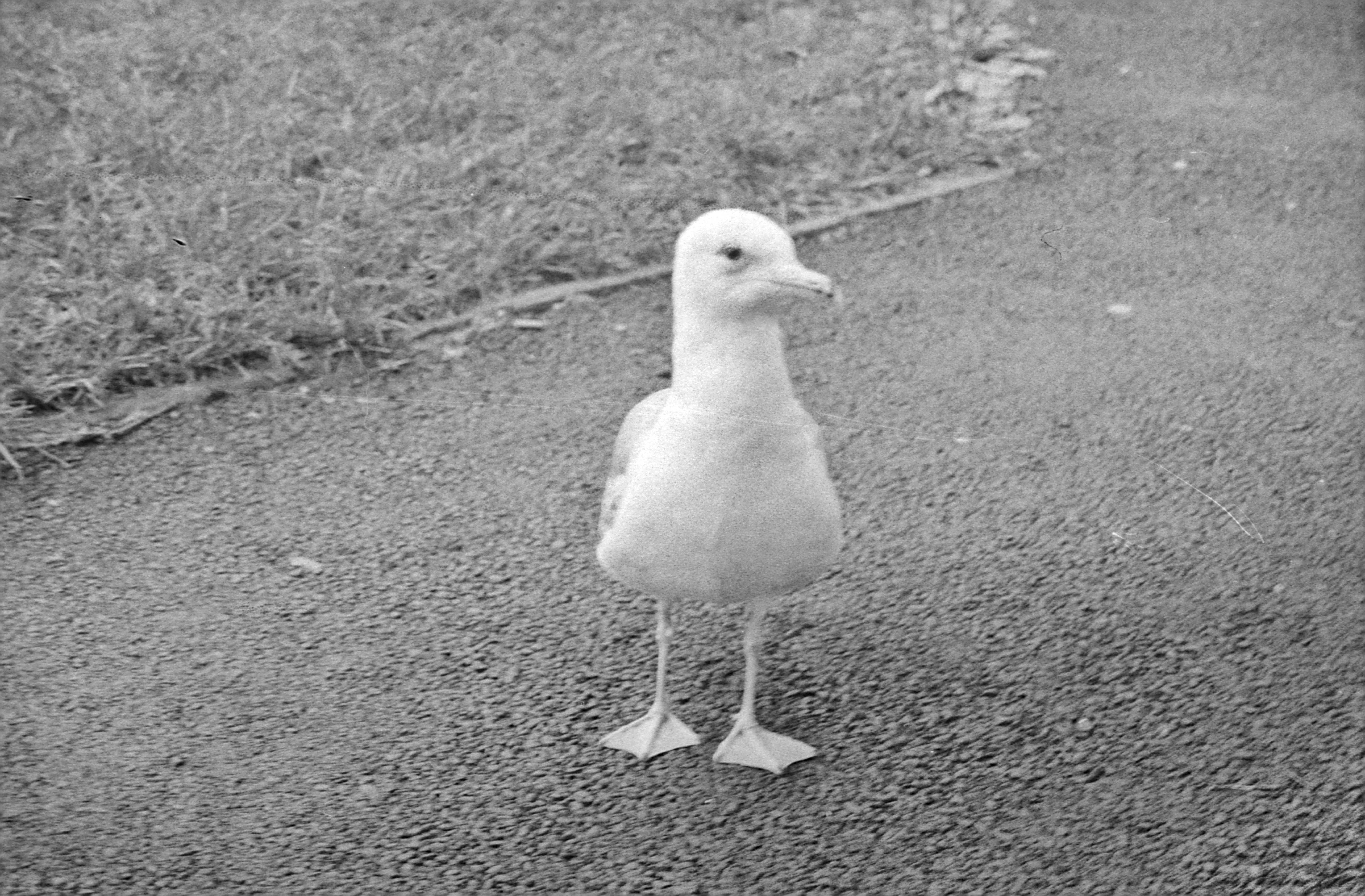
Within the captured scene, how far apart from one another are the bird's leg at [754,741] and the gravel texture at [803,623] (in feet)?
0.13

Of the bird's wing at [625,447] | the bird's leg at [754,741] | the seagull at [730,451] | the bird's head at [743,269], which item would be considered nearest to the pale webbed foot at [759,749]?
the bird's leg at [754,741]

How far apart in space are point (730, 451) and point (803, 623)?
99 cm

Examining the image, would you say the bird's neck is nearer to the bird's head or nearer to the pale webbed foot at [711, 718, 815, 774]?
the bird's head

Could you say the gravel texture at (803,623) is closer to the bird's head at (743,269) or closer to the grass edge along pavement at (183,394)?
the grass edge along pavement at (183,394)

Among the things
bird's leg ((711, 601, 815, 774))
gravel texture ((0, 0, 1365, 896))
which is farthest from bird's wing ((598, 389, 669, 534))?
gravel texture ((0, 0, 1365, 896))

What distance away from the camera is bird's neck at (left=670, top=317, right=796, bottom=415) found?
3.07 meters

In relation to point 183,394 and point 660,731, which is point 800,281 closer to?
point 660,731

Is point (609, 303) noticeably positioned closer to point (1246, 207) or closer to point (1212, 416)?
point (1212, 416)

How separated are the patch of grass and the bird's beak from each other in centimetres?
250

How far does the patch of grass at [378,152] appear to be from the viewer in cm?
518

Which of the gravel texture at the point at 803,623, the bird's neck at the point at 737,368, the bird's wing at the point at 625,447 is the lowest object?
the gravel texture at the point at 803,623

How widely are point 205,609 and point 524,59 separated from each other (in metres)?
3.91

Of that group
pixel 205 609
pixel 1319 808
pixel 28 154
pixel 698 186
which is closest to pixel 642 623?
pixel 205 609

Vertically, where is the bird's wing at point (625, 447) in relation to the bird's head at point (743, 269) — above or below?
below
